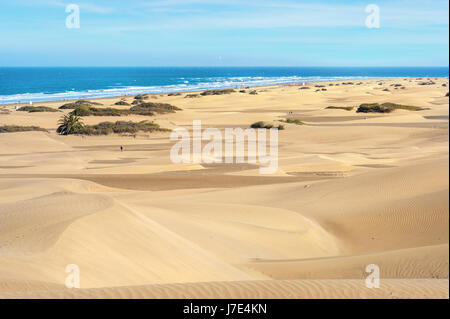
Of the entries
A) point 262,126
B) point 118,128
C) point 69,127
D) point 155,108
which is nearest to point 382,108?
point 262,126

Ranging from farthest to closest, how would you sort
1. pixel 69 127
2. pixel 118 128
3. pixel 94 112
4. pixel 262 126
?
pixel 94 112
pixel 262 126
pixel 118 128
pixel 69 127

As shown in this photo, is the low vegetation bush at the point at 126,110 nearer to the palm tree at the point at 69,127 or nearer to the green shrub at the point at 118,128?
the green shrub at the point at 118,128

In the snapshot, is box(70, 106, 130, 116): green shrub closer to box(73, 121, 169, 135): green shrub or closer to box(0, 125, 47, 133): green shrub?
box(73, 121, 169, 135): green shrub

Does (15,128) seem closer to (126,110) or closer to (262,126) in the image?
(126,110)

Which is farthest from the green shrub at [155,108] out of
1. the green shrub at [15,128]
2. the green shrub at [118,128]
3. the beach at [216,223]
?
the beach at [216,223]

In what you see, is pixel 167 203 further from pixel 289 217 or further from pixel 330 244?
pixel 330 244

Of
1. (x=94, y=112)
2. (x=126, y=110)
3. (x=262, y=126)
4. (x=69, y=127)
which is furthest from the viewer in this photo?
(x=126, y=110)
